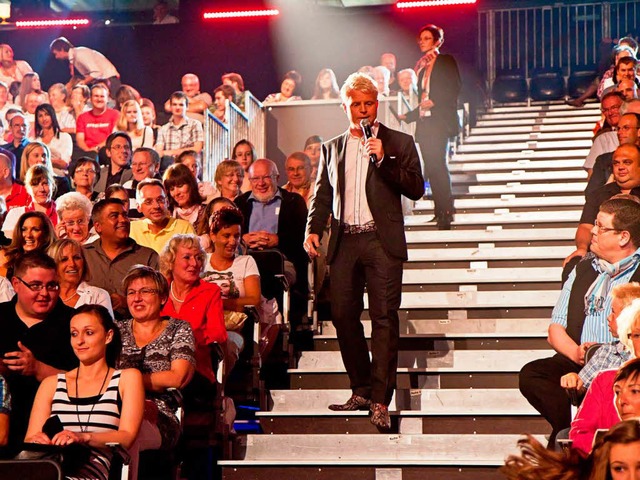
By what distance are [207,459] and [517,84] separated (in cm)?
870

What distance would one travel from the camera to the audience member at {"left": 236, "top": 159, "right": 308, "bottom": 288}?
7.09m

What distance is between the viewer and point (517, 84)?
13.2 meters

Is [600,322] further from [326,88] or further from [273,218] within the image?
[326,88]

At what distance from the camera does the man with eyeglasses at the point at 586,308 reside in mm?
5098

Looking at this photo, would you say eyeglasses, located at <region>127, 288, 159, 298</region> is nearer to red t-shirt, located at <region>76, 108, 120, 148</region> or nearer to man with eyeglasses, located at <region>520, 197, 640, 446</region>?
man with eyeglasses, located at <region>520, 197, 640, 446</region>

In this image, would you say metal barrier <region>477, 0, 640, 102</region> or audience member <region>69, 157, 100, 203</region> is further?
metal barrier <region>477, 0, 640, 102</region>

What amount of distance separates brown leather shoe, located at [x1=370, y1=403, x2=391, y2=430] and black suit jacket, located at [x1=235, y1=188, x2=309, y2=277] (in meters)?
1.75

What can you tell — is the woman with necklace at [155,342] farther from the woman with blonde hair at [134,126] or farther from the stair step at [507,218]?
the woman with blonde hair at [134,126]

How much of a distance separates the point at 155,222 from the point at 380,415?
2.14m

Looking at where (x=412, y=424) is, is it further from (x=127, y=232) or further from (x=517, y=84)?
(x=517, y=84)

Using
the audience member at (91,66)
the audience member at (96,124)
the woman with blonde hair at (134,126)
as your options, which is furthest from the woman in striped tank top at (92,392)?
the audience member at (91,66)

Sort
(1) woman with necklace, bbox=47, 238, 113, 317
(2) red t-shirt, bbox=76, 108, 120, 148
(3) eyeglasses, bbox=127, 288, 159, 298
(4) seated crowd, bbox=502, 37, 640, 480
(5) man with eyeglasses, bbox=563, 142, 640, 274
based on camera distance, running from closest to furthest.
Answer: (4) seated crowd, bbox=502, 37, 640, 480 < (3) eyeglasses, bbox=127, 288, 159, 298 < (1) woman with necklace, bbox=47, 238, 113, 317 < (5) man with eyeglasses, bbox=563, 142, 640, 274 < (2) red t-shirt, bbox=76, 108, 120, 148

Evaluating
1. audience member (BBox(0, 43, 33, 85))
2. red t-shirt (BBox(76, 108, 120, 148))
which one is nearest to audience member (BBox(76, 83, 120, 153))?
red t-shirt (BBox(76, 108, 120, 148))

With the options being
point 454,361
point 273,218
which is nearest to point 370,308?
point 454,361
